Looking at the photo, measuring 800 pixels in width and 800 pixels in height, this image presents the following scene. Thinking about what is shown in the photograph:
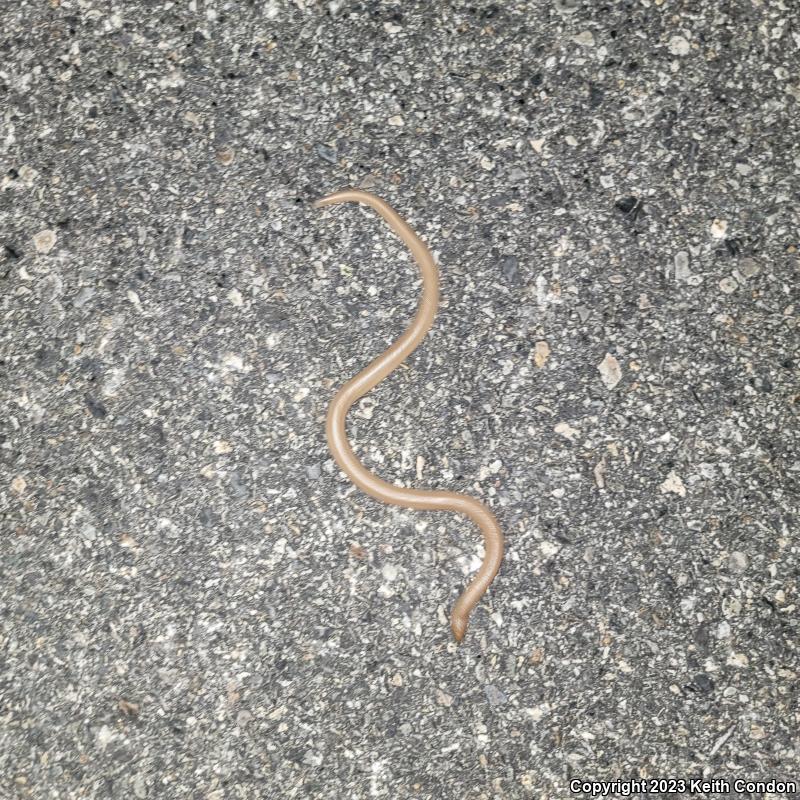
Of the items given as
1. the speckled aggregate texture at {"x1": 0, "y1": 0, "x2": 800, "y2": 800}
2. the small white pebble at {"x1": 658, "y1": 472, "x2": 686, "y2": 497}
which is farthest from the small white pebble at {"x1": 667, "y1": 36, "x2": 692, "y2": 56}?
the small white pebble at {"x1": 658, "y1": 472, "x2": 686, "y2": 497}

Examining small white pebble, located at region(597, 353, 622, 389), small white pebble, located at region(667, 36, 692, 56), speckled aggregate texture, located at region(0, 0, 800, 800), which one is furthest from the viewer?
small white pebble, located at region(667, 36, 692, 56)

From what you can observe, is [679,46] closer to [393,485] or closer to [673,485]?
[673,485]

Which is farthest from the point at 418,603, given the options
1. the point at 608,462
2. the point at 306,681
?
the point at 608,462

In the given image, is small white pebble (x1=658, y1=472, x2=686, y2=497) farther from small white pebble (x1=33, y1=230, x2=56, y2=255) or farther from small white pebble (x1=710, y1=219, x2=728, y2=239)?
small white pebble (x1=33, y1=230, x2=56, y2=255)

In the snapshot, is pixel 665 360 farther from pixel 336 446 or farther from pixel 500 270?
pixel 336 446

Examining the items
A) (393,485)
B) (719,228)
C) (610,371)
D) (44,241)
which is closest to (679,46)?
(719,228)

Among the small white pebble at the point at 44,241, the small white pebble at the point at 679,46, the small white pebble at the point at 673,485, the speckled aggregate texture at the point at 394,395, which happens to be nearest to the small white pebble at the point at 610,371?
the speckled aggregate texture at the point at 394,395
